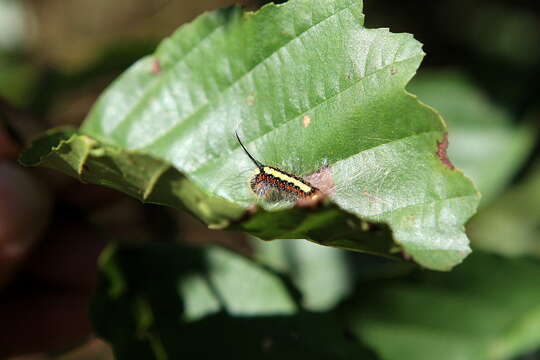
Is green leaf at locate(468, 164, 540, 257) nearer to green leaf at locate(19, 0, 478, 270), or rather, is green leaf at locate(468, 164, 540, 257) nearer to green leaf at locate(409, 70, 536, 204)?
green leaf at locate(409, 70, 536, 204)

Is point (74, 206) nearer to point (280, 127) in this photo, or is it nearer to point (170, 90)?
point (170, 90)

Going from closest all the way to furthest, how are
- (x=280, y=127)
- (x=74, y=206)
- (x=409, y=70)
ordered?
(x=409, y=70)
(x=280, y=127)
(x=74, y=206)

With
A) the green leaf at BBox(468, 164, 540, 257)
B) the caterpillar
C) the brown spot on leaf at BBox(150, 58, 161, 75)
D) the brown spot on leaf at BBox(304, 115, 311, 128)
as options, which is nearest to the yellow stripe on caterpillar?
the caterpillar

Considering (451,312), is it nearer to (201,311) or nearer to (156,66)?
(201,311)

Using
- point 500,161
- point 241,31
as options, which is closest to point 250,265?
point 241,31

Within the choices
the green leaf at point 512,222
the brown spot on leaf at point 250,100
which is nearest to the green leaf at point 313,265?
the green leaf at point 512,222
